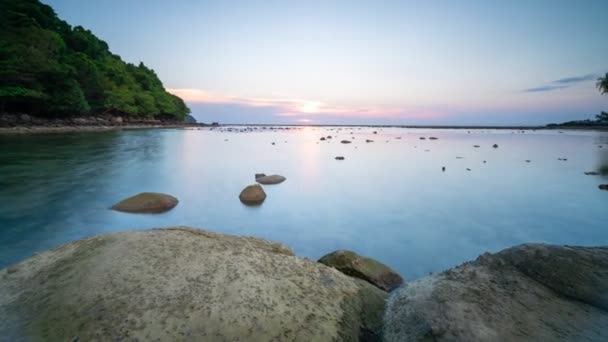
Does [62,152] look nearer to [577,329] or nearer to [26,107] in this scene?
[577,329]

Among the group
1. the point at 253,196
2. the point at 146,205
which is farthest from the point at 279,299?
the point at 253,196

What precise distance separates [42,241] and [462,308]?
24.4ft

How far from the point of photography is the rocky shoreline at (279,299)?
6.38ft

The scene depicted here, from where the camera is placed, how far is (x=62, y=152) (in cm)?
1858

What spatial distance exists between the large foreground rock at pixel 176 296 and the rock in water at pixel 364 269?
3.62ft

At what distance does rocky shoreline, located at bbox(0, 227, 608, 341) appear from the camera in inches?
76.5

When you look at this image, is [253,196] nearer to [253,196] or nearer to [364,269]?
[253,196]

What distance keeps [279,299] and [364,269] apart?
2044mm

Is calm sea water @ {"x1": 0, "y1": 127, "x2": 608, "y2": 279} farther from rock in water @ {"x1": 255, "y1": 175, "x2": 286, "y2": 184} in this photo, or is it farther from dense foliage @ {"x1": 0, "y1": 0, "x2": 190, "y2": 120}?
dense foliage @ {"x1": 0, "y1": 0, "x2": 190, "y2": 120}

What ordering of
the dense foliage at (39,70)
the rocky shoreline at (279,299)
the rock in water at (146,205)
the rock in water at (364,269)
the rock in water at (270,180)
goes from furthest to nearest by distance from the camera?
the dense foliage at (39,70)
the rock in water at (270,180)
the rock in water at (146,205)
the rock in water at (364,269)
the rocky shoreline at (279,299)

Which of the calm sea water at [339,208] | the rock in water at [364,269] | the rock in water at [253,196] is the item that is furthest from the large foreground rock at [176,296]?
the rock in water at [253,196]

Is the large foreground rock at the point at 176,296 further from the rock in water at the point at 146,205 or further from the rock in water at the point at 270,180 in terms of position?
the rock in water at the point at 270,180

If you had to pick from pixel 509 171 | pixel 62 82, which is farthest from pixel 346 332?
pixel 62 82

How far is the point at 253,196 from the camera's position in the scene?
9.48 metres
